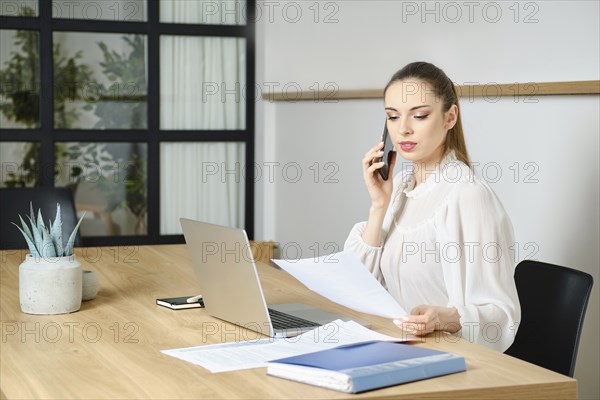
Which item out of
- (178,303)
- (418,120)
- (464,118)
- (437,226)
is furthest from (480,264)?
(464,118)

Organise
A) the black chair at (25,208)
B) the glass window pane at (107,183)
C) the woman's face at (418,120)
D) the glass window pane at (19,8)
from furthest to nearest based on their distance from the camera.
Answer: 1. the glass window pane at (107,183)
2. the glass window pane at (19,8)
3. the black chair at (25,208)
4. the woman's face at (418,120)

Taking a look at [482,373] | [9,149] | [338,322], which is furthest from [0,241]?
[482,373]

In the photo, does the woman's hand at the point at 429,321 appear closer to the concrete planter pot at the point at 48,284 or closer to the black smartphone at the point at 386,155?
the black smartphone at the point at 386,155

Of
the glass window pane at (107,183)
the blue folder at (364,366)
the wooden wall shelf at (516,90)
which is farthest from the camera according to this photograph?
the glass window pane at (107,183)

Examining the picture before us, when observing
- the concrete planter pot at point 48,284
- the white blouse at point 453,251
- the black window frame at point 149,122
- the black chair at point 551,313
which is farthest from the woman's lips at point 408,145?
the black window frame at point 149,122

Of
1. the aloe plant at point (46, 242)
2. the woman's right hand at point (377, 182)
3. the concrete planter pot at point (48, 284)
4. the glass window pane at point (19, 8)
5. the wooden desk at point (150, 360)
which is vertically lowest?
the wooden desk at point (150, 360)

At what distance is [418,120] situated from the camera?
8.03 feet

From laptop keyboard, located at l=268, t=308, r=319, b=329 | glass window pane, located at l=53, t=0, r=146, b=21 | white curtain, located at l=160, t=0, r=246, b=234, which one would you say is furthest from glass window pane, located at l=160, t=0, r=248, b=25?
laptop keyboard, located at l=268, t=308, r=319, b=329

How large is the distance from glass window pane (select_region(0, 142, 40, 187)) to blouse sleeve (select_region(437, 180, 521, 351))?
2982 mm

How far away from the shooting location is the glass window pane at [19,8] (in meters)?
4.66

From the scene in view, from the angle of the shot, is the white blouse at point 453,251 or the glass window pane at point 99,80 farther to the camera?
the glass window pane at point 99,80

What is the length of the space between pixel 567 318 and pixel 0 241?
2.27m

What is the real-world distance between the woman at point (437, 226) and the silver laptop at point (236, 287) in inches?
11.1

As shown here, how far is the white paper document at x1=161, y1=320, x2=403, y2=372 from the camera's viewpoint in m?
1.76
